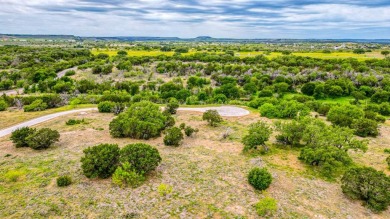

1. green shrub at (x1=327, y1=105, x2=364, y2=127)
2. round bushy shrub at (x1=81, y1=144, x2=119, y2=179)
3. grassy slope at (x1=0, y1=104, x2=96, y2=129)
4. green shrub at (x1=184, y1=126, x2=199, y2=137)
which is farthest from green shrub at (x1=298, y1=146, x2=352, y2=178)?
grassy slope at (x1=0, y1=104, x2=96, y2=129)

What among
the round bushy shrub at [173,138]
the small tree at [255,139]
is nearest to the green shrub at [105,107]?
the round bushy shrub at [173,138]

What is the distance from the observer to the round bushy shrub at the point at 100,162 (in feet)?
64.0

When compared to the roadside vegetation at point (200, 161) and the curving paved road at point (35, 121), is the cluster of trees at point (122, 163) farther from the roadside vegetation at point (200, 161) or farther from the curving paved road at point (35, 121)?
the curving paved road at point (35, 121)

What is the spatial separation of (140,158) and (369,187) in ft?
52.1

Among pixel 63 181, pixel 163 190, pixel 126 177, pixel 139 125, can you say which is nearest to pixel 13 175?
pixel 63 181

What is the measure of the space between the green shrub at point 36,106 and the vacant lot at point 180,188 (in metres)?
13.6

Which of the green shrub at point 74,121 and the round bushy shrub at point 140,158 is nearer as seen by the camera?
the round bushy shrub at point 140,158

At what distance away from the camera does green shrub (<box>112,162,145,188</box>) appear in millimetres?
18734

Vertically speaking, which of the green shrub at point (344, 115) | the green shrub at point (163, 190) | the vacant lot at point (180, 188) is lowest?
the vacant lot at point (180, 188)

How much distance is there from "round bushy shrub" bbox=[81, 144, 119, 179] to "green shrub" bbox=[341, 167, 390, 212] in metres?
16.9

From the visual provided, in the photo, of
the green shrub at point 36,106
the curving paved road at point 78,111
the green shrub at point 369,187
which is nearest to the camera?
the green shrub at point 369,187

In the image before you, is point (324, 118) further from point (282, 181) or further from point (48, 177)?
point (48, 177)

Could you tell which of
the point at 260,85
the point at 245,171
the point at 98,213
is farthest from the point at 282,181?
the point at 260,85

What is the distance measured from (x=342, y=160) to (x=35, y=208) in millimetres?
22883
